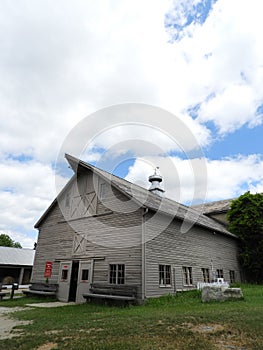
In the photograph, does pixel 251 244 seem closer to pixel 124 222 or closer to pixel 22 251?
pixel 124 222

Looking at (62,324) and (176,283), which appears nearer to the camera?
(62,324)

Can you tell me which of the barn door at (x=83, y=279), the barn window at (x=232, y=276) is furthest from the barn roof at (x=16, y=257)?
the barn window at (x=232, y=276)

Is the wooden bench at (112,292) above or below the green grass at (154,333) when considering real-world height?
above

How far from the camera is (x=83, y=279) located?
47.1ft

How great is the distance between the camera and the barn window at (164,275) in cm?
1320

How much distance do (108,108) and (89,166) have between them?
3.91m

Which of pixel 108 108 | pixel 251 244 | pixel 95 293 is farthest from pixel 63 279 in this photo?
pixel 251 244

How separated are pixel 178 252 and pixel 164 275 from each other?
5.54 feet

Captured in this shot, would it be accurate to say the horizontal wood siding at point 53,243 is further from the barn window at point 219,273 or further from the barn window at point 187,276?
the barn window at point 219,273

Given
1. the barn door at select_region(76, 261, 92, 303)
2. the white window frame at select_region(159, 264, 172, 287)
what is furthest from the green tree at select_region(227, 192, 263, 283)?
the barn door at select_region(76, 261, 92, 303)

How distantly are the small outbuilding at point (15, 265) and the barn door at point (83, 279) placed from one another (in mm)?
17106

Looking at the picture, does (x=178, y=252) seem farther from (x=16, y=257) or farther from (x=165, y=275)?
(x=16, y=257)

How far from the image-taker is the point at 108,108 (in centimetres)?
1694

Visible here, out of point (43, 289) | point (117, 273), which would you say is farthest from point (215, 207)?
point (43, 289)
